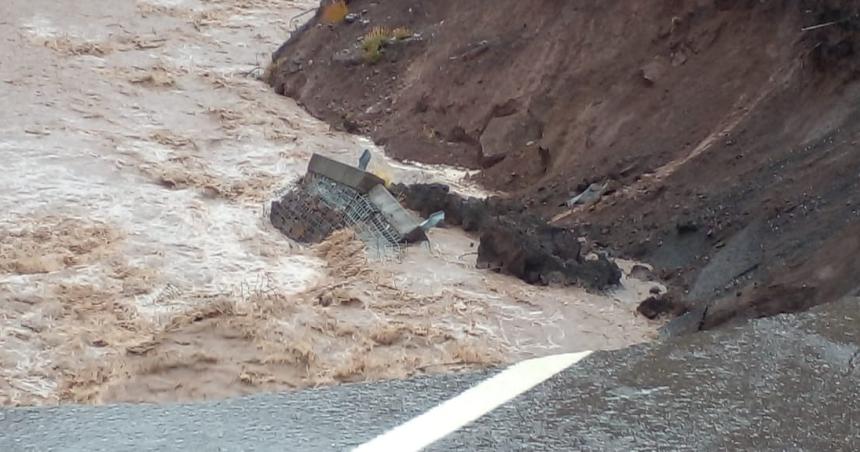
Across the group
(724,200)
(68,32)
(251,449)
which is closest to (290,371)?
(724,200)

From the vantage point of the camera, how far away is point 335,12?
58.4 ft

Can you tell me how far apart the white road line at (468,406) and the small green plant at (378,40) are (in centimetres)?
1259

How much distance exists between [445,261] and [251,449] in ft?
22.8

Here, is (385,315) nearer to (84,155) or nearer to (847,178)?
(847,178)

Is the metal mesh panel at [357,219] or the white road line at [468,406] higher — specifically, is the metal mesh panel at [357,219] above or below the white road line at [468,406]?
below

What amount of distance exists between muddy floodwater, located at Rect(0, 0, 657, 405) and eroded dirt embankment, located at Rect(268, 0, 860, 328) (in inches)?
27.5

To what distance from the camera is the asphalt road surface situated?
3.54 meters

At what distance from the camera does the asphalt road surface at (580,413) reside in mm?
3541

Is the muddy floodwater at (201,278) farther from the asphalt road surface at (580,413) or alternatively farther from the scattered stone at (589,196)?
the asphalt road surface at (580,413)

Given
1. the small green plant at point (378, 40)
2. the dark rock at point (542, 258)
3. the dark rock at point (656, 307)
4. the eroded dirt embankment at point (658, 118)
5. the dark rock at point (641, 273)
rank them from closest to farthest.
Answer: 1. the eroded dirt embankment at point (658, 118)
2. the dark rock at point (656, 307)
3. the dark rock at point (542, 258)
4. the dark rock at point (641, 273)
5. the small green plant at point (378, 40)

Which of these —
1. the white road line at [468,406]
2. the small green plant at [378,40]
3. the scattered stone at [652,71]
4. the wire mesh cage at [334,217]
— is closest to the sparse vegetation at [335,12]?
the small green plant at [378,40]

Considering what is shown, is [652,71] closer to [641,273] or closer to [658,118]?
[658,118]

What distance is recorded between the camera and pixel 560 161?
12.6 metres

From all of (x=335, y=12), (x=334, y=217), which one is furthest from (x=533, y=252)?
(x=335, y=12)
